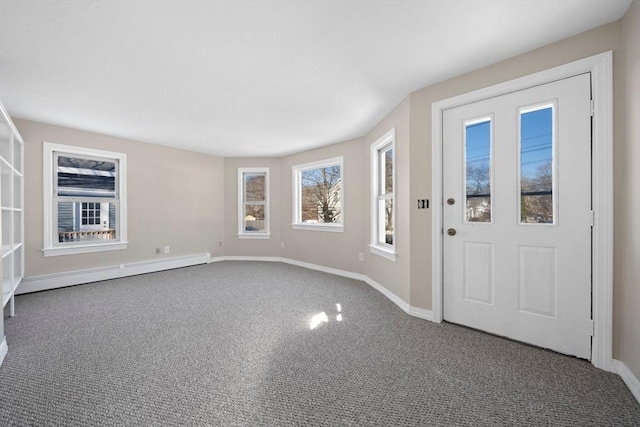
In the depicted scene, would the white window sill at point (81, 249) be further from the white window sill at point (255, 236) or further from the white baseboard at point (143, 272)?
the white window sill at point (255, 236)

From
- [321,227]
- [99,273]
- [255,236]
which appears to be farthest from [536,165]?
[99,273]

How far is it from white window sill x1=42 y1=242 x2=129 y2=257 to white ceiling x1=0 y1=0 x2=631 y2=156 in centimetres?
181

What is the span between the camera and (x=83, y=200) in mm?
4191

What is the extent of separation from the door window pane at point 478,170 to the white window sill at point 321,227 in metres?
2.49

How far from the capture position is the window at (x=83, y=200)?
3.86 meters

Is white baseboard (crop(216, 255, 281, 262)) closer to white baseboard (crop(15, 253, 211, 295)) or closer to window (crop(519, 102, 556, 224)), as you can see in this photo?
white baseboard (crop(15, 253, 211, 295))

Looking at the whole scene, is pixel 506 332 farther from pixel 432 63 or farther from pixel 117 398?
pixel 117 398

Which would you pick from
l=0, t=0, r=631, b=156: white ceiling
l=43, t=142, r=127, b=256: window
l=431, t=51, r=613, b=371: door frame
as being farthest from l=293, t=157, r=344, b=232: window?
l=431, t=51, r=613, b=371: door frame

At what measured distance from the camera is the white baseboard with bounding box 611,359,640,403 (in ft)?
5.18


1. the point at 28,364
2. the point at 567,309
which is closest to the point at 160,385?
the point at 28,364

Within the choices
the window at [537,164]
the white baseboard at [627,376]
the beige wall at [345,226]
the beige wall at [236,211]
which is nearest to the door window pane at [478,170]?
the window at [537,164]

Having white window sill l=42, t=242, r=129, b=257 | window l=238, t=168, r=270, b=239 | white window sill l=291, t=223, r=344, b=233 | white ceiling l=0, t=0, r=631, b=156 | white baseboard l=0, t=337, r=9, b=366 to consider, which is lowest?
white baseboard l=0, t=337, r=9, b=366

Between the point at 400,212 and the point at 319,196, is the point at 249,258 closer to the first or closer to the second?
the point at 319,196

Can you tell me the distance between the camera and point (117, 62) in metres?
2.25
